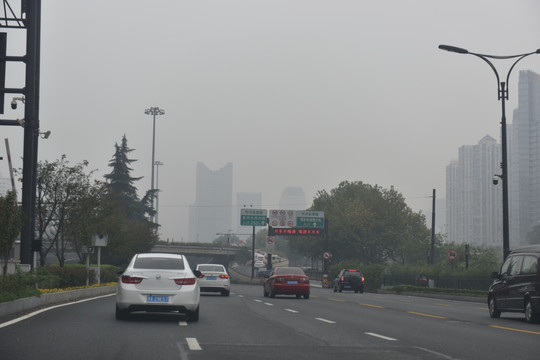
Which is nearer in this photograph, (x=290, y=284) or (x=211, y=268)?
(x=290, y=284)

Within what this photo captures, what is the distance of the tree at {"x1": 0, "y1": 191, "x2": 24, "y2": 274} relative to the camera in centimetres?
2083

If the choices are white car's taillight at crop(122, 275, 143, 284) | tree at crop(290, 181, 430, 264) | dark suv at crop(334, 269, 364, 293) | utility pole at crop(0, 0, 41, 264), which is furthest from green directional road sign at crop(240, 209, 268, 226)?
white car's taillight at crop(122, 275, 143, 284)

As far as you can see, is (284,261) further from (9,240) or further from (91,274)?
(9,240)

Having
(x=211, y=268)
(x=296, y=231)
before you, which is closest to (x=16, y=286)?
(x=211, y=268)

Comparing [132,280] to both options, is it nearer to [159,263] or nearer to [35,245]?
[159,263]

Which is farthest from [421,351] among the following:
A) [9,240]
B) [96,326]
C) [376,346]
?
[9,240]

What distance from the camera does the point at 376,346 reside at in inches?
496

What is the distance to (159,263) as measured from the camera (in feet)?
58.0

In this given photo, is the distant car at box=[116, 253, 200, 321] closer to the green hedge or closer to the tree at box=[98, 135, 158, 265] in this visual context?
the green hedge

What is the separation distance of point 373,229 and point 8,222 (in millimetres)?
90204

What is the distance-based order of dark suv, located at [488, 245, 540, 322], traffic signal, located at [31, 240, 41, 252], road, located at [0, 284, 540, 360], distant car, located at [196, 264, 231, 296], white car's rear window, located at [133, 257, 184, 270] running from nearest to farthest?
1. road, located at [0, 284, 540, 360]
2. white car's rear window, located at [133, 257, 184, 270]
3. dark suv, located at [488, 245, 540, 322]
4. traffic signal, located at [31, 240, 41, 252]
5. distant car, located at [196, 264, 231, 296]

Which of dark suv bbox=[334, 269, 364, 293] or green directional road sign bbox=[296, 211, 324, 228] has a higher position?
green directional road sign bbox=[296, 211, 324, 228]

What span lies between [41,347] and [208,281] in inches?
946

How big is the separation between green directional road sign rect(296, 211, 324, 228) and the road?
64.8 metres
